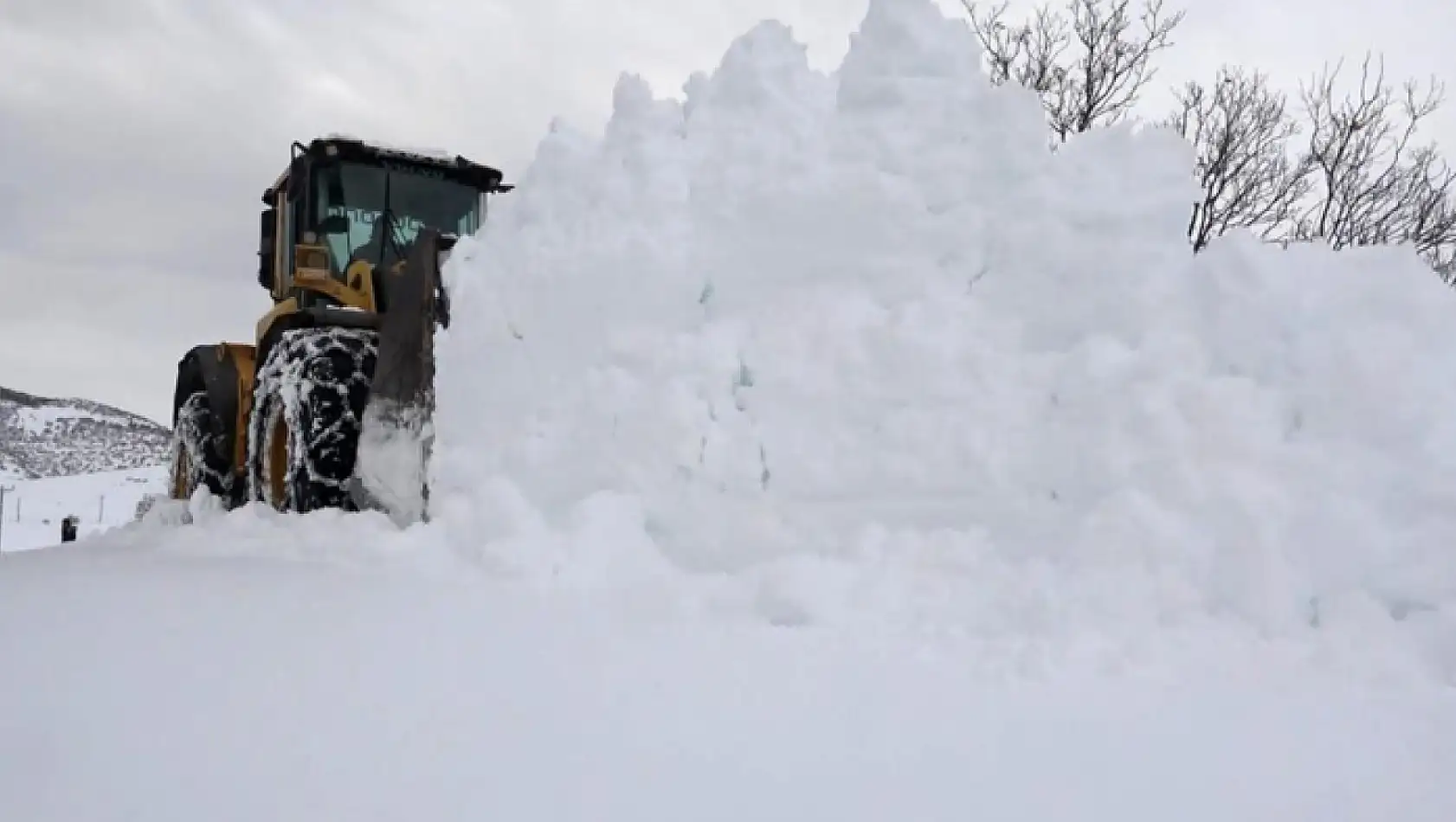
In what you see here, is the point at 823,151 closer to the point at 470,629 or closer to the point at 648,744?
the point at 470,629

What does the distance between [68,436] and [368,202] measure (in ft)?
208

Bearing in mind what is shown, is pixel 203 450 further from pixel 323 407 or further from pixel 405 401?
pixel 405 401

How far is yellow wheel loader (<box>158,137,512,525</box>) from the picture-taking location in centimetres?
512

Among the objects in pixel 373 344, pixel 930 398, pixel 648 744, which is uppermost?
pixel 373 344

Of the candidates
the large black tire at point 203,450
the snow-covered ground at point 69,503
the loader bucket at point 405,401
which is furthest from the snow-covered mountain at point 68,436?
the loader bucket at point 405,401

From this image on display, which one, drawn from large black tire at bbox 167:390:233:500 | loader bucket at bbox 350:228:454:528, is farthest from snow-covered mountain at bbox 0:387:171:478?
loader bucket at bbox 350:228:454:528

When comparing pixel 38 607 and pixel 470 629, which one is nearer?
pixel 470 629

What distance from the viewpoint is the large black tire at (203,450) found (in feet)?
24.8

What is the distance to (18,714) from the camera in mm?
2697

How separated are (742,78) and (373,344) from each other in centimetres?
230

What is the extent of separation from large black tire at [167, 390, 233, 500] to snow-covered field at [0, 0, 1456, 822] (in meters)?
2.46

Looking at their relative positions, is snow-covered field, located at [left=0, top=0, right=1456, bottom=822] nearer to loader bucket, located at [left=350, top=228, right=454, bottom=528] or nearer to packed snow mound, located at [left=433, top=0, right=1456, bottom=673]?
packed snow mound, located at [left=433, top=0, right=1456, bottom=673]

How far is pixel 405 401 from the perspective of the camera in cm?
511

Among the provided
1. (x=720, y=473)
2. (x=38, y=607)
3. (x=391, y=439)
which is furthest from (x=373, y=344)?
(x=720, y=473)
